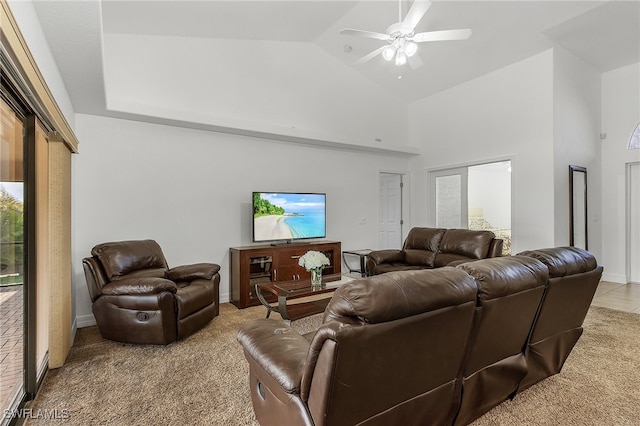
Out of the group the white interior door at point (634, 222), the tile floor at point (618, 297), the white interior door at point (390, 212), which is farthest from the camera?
the white interior door at point (390, 212)

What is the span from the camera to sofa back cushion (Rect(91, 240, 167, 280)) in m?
3.33

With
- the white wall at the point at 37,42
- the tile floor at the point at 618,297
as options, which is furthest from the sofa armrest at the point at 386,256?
the white wall at the point at 37,42

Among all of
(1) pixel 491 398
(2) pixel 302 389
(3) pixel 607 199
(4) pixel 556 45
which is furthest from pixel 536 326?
(3) pixel 607 199

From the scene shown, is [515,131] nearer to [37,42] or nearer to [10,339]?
[37,42]

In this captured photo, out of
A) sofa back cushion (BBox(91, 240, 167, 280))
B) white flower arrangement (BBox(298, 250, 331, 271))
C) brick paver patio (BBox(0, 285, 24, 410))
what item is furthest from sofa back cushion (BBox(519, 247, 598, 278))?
sofa back cushion (BBox(91, 240, 167, 280))

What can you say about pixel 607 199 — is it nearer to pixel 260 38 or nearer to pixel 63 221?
pixel 260 38

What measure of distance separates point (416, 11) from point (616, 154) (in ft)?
16.9

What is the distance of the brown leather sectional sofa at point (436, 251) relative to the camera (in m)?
4.40

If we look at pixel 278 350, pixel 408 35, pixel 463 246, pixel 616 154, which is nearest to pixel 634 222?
pixel 616 154

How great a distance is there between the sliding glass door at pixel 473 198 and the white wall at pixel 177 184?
2.21 metres

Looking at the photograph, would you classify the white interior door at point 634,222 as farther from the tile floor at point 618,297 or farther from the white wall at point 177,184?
the white wall at point 177,184

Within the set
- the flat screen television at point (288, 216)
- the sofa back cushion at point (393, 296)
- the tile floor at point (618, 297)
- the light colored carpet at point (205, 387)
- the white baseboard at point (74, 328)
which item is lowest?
the light colored carpet at point (205, 387)

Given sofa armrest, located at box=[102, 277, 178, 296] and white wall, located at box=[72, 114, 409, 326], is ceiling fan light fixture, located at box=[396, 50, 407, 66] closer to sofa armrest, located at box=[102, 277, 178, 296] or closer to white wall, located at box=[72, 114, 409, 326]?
white wall, located at box=[72, 114, 409, 326]

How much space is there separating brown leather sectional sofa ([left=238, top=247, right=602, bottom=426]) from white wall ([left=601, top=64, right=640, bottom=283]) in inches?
190
